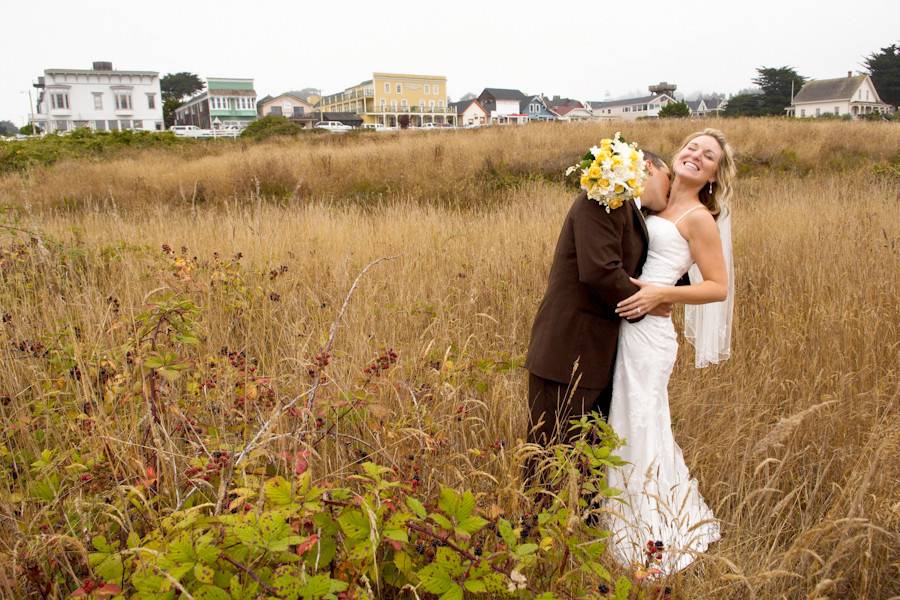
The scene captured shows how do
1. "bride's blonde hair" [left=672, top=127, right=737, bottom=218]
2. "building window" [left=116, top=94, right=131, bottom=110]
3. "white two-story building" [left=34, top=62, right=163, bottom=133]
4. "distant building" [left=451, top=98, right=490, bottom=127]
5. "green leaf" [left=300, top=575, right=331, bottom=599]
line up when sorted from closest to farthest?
"green leaf" [left=300, top=575, right=331, bottom=599], "bride's blonde hair" [left=672, top=127, right=737, bottom=218], "white two-story building" [left=34, top=62, right=163, bottom=133], "building window" [left=116, top=94, right=131, bottom=110], "distant building" [left=451, top=98, right=490, bottom=127]

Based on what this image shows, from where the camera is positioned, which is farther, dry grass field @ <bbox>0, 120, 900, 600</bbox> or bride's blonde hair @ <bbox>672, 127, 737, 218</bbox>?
bride's blonde hair @ <bbox>672, 127, 737, 218</bbox>

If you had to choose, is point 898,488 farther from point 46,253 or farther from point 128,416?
point 46,253

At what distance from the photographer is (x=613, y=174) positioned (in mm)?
2041

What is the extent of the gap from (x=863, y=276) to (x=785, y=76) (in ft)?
190

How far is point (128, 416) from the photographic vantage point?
7.81 feet

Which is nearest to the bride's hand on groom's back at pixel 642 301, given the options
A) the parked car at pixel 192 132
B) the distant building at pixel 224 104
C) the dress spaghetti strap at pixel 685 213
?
the dress spaghetti strap at pixel 685 213

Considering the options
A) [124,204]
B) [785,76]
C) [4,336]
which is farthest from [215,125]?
[4,336]

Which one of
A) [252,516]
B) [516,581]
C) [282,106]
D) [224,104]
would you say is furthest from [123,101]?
[516,581]

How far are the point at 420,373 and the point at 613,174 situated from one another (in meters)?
1.47

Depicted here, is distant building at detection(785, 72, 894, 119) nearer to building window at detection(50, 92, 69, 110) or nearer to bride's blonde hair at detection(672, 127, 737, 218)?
bride's blonde hair at detection(672, 127, 737, 218)

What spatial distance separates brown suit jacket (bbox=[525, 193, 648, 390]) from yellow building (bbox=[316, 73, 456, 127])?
203ft

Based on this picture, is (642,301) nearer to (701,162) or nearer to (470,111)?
(701,162)

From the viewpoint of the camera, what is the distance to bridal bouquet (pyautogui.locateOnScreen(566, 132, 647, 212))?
2.04 metres

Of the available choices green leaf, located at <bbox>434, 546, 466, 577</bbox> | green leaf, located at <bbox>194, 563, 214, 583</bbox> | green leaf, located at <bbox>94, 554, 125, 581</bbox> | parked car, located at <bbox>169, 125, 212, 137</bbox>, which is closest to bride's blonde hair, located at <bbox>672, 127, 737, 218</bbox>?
green leaf, located at <bbox>434, 546, 466, 577</bbox>
